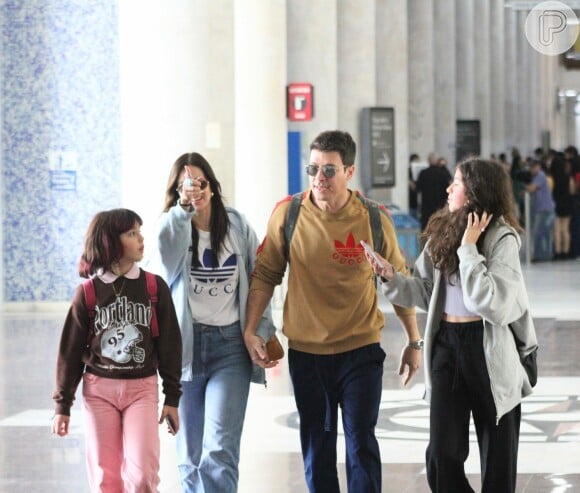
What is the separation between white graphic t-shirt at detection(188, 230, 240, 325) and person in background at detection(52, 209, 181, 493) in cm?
48

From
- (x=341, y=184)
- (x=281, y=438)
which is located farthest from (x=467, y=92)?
(x=341, y=184)

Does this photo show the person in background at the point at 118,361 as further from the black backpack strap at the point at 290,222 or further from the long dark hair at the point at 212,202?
the black backpack strap at the point at 290,222

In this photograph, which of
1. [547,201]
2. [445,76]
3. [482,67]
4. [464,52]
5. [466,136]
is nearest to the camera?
[547,201]

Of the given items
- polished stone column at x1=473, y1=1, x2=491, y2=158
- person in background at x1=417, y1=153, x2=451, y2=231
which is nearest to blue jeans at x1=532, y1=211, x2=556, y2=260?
person in background at x1=417, y1=153, x2=451, y2=231

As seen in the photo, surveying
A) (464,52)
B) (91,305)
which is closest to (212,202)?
(91,305)

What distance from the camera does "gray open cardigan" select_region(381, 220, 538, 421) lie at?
15.7ft

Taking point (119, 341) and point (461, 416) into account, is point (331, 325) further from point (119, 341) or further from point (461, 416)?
point (119, 341)

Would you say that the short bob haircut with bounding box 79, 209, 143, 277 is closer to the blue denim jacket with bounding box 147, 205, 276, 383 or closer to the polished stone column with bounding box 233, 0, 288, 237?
the blue denim jacket with bounding box 147, 205, 276, 383

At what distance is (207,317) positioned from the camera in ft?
17.4

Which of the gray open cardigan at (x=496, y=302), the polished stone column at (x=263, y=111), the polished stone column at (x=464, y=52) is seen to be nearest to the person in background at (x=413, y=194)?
the polished stone column at (x=263, y=111)

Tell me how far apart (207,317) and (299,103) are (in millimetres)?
11823

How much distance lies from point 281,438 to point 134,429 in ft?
11.0

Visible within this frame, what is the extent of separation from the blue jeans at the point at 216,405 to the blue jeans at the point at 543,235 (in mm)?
19138

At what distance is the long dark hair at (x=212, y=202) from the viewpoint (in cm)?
535
